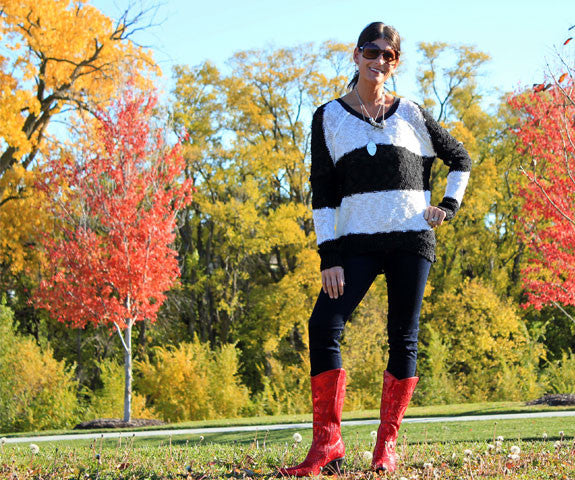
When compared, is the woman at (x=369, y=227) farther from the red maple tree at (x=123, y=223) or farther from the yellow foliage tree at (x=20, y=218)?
the yellow foliage tree at (x=20, y=218)

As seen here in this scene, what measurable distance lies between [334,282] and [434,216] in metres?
0.61

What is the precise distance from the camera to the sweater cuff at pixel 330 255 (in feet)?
10.8

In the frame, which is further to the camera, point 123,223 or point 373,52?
point 123,223

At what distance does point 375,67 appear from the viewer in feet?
11.3

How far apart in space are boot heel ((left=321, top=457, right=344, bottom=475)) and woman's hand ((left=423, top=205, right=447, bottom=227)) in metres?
1.22

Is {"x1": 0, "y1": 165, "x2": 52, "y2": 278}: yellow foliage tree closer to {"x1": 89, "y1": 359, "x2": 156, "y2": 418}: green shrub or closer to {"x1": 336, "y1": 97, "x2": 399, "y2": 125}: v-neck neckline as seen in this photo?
{"x1": 89, "y1": 359, "x2": 156, "y2": 418}: green shrub

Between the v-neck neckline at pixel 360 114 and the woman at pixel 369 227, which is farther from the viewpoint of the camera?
A: the v-neck neckline at pixel 360 114

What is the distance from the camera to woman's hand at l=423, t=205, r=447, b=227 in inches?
133

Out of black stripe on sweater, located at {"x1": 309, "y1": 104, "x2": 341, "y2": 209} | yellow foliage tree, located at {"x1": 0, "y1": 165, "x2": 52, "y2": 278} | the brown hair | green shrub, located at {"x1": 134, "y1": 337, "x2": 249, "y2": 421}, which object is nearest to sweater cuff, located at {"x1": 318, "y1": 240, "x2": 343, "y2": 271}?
black stripe on sweater, located at {"x1": 309, "y1": 104, "x2": 341, "y2": 209}

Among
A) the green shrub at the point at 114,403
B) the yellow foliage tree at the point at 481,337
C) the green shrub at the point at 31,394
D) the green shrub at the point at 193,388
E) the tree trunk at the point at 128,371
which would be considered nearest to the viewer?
the tree trunk at the point at 128,371

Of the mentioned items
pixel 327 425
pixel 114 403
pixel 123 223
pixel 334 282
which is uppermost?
pixel 123 223

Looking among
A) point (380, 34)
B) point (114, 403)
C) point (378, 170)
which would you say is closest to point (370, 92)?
point (380, 34)

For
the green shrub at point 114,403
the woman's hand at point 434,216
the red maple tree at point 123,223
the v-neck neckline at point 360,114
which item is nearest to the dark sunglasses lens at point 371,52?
the v-neck neckline at point 360,114

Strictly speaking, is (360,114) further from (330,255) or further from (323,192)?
(330,255)
